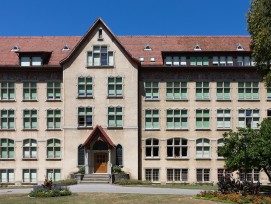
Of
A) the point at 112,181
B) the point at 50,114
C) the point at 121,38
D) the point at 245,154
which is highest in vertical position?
Answer: the point at 121,38

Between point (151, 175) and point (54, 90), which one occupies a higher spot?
point (54, 90)

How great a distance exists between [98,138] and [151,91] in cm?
786

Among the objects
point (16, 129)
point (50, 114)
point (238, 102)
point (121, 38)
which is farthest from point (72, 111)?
point (238, 102)

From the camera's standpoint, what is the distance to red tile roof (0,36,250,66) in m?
52.8

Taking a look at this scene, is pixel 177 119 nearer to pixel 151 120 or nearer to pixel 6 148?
pixel 151 120

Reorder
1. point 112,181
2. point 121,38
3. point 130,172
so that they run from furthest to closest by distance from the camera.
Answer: point 121,38
point 130,172
point 112,181

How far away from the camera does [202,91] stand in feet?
167

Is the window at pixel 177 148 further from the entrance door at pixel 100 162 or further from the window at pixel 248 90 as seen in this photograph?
the window at pixel 248 90

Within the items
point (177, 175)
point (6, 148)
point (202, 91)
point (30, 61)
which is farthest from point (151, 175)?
point (30, 61)

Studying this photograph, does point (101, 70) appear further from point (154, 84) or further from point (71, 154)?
point (71, 154)

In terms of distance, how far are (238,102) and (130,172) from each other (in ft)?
46.2

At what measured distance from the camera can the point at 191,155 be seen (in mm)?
50469

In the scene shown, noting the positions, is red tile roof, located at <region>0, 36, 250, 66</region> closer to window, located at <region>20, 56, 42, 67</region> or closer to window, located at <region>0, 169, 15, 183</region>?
window, located at <region>20, 56, 42, 67</region>

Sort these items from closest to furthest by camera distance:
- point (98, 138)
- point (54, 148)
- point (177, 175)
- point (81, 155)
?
point (98, 138)
point (81, 155)
point (54, 148)
point (177, 175)
